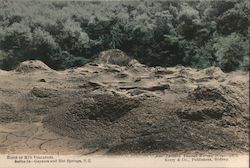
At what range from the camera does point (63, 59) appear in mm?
5055

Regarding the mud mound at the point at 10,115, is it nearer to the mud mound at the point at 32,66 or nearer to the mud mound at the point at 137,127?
the mud mound at the point at 137,127

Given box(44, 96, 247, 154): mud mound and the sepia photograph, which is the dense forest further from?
box(44, 96, 247, 154): mud mound

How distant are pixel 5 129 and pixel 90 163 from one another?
2.31ft

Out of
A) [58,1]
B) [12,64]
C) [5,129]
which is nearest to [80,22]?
[58,1]

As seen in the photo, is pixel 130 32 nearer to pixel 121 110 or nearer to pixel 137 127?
pixel 121 110

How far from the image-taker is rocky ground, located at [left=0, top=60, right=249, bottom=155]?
470cm

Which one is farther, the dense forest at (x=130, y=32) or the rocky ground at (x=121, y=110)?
the dense forest at (x=130, y=32)

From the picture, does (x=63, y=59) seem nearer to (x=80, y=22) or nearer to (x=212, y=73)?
(x=80, y=22)

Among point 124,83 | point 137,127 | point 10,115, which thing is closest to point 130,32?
point 124,83

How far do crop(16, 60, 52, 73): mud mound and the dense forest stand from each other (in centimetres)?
4

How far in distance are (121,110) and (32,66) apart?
2.57 feet

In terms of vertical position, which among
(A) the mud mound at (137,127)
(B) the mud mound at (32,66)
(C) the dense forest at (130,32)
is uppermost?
(C) the dense forest at (130,32)

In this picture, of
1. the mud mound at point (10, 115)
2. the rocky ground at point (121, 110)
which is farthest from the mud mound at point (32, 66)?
the mud mound at point (10, 115)

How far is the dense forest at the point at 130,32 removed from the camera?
485 cm
